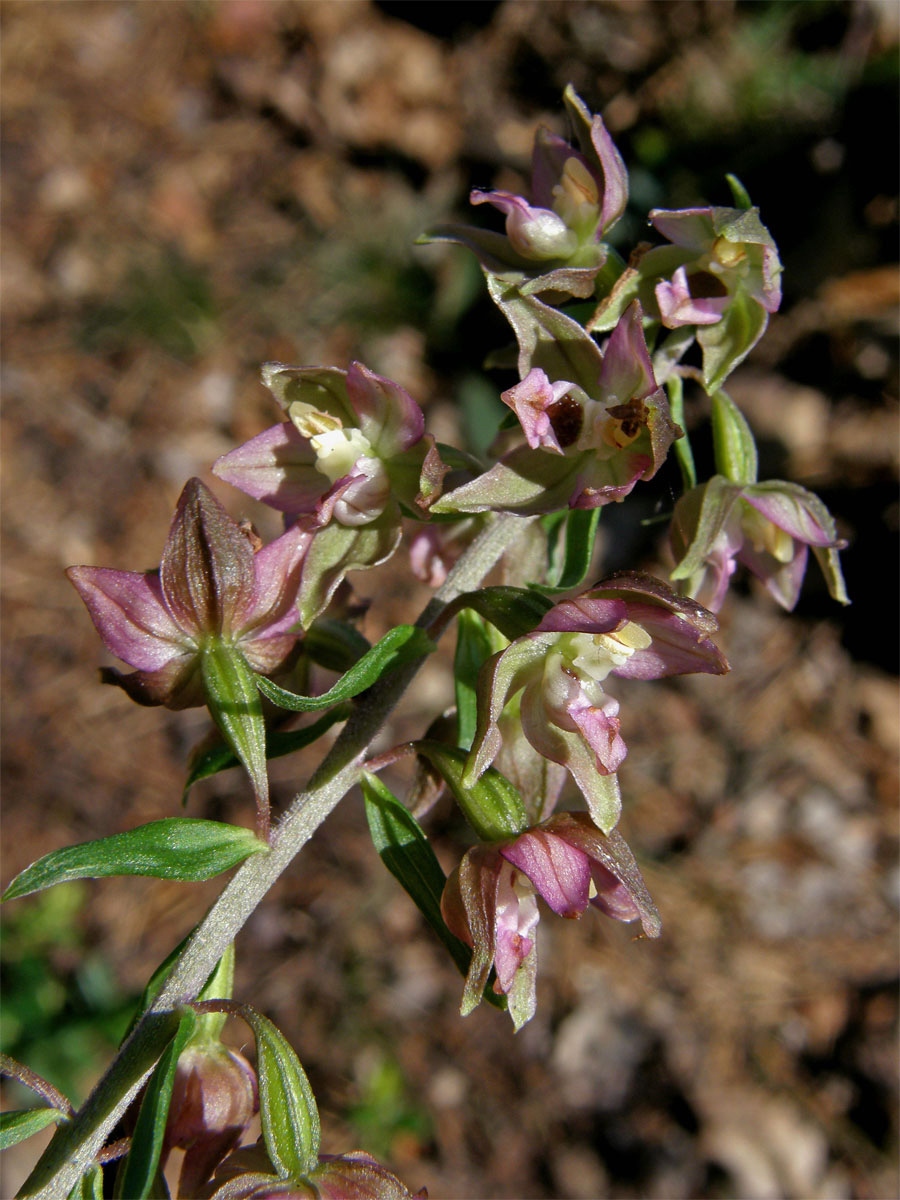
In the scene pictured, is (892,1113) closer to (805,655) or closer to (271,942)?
(805,655)

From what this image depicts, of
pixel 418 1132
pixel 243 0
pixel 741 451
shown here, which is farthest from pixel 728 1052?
pixel 243 0

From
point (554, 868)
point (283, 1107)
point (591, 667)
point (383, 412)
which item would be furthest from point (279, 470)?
point (283, 1107)

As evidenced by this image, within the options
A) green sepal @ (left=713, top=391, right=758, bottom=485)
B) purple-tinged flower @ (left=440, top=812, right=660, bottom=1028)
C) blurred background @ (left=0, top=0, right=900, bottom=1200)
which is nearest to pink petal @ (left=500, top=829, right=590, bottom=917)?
purple-tinged flower @ (left=440, top=812, right=660, bottom=1028)

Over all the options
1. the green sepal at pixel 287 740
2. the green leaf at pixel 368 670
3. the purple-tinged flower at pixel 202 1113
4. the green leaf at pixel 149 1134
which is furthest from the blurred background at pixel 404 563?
the green leaf at pixel 368 670

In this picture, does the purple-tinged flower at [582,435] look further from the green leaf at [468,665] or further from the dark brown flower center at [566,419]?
the green leaf at [468,665]

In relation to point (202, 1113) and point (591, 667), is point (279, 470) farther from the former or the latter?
point (202, 1113)

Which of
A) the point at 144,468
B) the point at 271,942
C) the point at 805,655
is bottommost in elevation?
the point at 271,942
